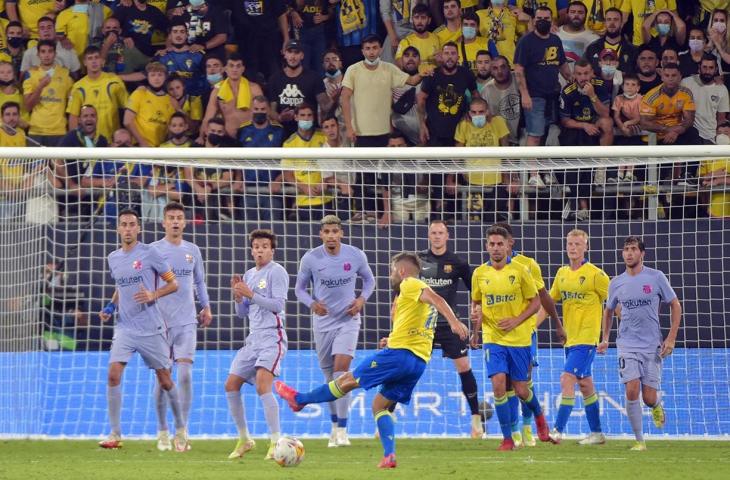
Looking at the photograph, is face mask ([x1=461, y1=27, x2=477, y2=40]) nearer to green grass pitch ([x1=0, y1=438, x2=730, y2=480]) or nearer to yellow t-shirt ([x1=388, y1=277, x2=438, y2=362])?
green grass pitch ([x1=0, y1=438, x2=730, y2=480])

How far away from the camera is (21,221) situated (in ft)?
45.7

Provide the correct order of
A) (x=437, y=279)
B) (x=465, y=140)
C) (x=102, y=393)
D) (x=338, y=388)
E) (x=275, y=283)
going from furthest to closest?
(x=465, y=140) < (x=102, y=393) < (x=437, y=279) < (x=275, y=283) < (x=338, y=388)

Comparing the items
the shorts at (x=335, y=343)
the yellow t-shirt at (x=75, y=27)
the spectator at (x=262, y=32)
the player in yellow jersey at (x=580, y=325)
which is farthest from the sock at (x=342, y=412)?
the yellow t-shirt at (x=75, y=27)

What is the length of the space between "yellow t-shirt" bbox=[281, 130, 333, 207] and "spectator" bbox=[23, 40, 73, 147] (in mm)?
3104

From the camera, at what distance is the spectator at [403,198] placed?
14797 mm

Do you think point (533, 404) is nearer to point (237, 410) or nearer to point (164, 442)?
point (237, 410)

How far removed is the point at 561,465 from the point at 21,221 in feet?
22.0

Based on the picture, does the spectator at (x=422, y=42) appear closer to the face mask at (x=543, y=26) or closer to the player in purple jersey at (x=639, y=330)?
the face mask at (x=543, y=26)

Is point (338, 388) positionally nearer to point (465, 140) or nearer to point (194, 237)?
point (194, 237)

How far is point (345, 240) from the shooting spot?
49.3 feet

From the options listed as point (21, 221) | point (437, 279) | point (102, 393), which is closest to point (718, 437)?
point (437, 279)

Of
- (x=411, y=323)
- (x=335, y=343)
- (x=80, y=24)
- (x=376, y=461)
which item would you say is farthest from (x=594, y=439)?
(x=80, y=24)

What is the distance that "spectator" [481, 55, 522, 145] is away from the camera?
16.7 m

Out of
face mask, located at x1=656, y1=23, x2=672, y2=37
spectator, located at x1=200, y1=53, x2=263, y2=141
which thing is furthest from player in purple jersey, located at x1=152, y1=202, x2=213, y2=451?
face mask, located at x1=656, y1=23, x2=672, y2=37
